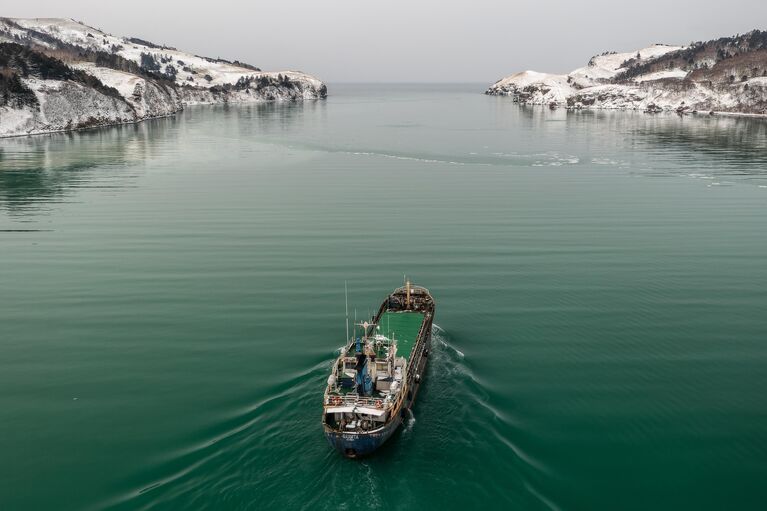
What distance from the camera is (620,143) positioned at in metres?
142

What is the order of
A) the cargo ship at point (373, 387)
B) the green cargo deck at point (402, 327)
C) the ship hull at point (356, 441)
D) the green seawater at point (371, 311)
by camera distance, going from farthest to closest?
the green cargo deck at point (402, 327)
the cargo ship at point (373, 387)
the ship hull at point (356, 441)
the green seawater at point (371, 311)

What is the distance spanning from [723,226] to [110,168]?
10574cm

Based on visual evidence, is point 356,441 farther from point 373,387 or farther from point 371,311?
point 371,311

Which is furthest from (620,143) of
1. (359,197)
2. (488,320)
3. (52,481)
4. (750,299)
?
(52,481)

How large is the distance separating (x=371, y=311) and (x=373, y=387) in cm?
1430

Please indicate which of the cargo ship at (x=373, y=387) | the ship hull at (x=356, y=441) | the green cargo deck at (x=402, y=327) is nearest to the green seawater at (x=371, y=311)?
the ship hull at (x=356, y=441)

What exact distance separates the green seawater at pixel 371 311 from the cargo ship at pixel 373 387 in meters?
1.17

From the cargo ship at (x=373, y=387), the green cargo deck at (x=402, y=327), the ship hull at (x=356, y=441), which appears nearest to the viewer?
the ship hull at (x=356, y=441)

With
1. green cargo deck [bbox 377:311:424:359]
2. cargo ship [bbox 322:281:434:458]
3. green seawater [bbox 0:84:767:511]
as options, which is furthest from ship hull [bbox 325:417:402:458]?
green cargo deck [bbox 377:311:424:359]

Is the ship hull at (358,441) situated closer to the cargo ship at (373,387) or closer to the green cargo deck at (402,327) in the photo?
the cargo ship at (373,387)

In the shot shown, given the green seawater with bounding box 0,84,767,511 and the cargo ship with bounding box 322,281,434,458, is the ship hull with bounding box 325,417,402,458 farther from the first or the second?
the green seawater with bounding box 0,84,767,511

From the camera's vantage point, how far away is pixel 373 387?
30.5 metres

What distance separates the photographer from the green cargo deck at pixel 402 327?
35.7 meters

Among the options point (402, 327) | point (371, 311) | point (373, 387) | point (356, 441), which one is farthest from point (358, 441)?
point (371, 311)
